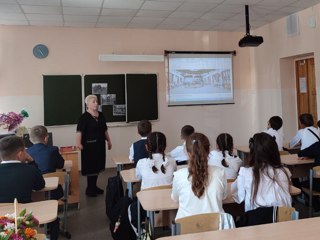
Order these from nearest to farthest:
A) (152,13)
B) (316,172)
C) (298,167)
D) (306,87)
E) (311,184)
A: (316,172) < (311,184) < (298,167) < (152,13) < (306,87)

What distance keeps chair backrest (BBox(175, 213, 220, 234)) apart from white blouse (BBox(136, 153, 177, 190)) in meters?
1.09

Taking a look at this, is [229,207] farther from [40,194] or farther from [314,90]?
[314,90]

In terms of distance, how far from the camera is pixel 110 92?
659cm

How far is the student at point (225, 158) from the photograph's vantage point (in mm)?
2992

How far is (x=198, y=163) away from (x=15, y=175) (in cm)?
135

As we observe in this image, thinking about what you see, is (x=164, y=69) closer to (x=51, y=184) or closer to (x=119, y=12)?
(x=119, y=12)

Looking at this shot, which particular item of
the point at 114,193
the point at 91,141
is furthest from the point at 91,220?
the point at 91,141

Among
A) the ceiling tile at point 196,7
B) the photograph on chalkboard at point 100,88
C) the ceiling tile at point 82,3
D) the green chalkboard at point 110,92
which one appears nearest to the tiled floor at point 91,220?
the green chalkboard at point 110,92

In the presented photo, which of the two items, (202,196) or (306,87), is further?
(306,87)

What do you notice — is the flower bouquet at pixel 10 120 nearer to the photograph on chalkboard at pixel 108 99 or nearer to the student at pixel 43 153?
the student at pixel 43 153

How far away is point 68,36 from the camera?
6.40m

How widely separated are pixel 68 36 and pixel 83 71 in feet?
2.47

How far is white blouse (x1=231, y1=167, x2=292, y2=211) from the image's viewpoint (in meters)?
2.19

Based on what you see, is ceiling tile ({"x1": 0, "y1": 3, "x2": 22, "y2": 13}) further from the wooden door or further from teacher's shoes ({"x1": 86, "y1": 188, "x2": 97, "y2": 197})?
the wooden door
